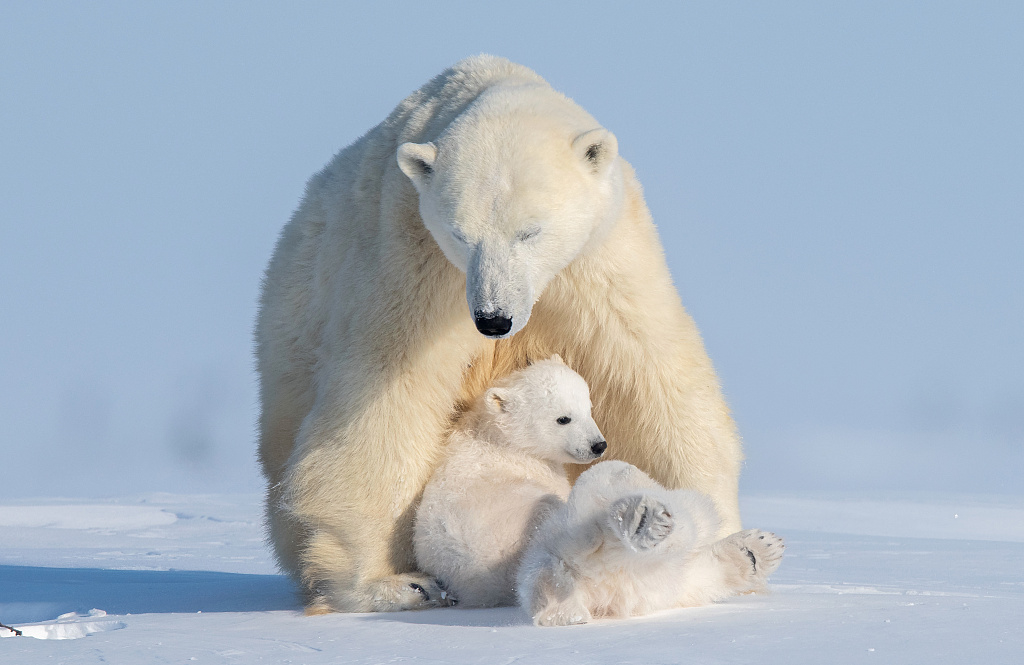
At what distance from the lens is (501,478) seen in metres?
3.89

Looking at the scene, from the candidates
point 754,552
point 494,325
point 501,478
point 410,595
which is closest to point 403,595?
point 410,595

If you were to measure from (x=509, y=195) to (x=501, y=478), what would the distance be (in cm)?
109

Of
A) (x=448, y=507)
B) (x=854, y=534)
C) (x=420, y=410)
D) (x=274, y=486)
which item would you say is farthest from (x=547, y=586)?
(x=854, y=534)

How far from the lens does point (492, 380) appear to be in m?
4.26

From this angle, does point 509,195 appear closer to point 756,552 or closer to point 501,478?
point 501,478

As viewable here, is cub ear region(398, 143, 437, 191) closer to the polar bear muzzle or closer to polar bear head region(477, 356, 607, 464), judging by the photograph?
the polar bear muzzle

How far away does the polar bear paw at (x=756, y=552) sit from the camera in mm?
3902

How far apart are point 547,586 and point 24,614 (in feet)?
8.80

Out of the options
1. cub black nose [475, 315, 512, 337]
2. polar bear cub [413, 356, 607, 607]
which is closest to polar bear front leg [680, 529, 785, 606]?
polar bear cub [413, 356, 607, 607]

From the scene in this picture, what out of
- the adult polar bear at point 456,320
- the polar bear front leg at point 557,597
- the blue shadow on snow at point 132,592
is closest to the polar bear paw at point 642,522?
the polar bear front leg at point 557,597

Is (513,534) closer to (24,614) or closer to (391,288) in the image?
(391,288)

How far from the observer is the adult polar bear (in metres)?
3.47

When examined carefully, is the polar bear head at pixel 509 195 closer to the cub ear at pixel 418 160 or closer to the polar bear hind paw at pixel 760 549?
the cub ear at pixel 418 160

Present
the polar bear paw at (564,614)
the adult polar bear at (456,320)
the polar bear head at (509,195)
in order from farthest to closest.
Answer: the adult polar bear at (456,320)
the polar bear head at (509,195)
the polar bear paw at (564,614)
